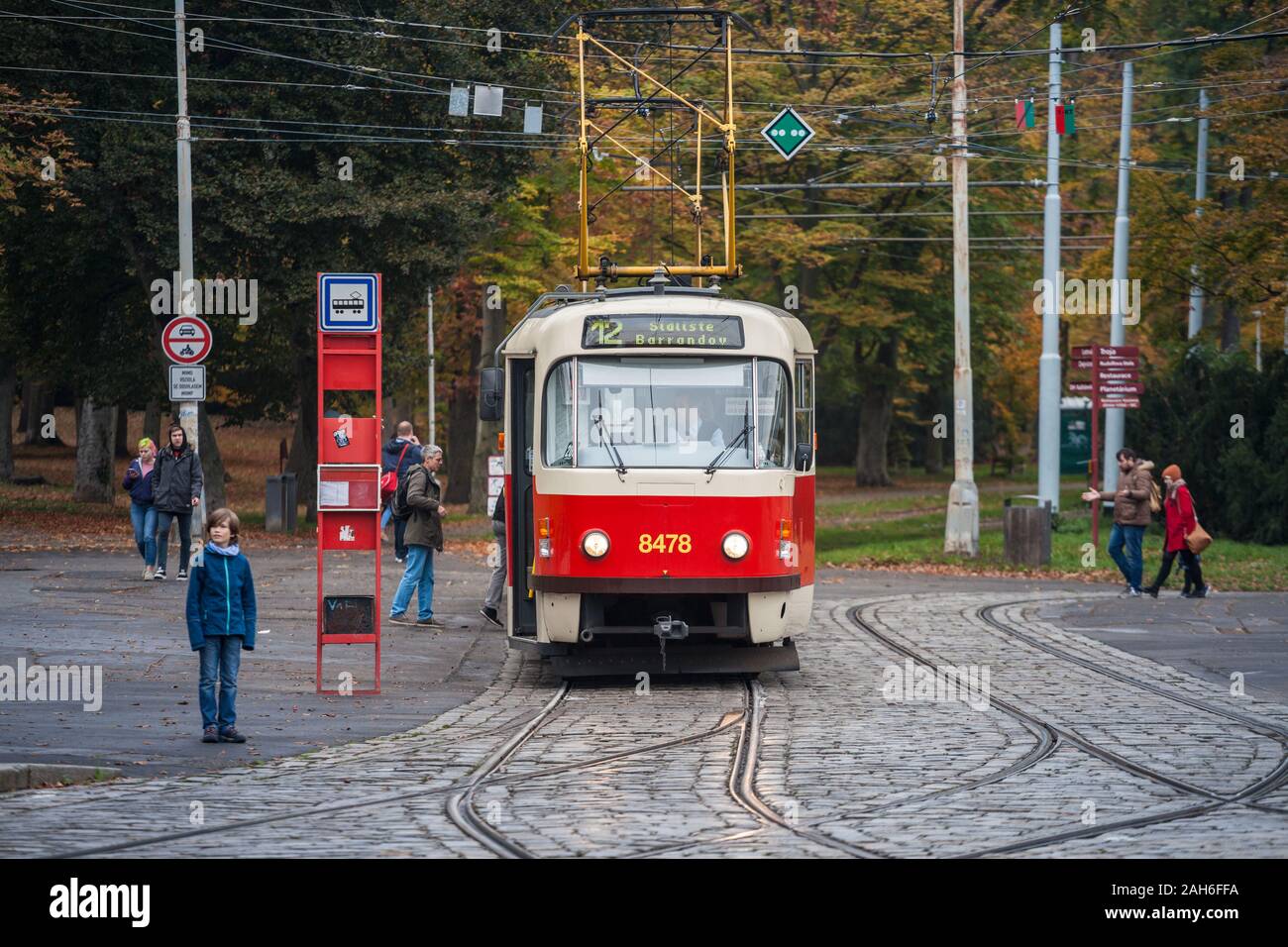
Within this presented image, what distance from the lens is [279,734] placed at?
12.9 metres

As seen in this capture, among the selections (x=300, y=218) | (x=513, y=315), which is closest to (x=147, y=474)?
(x=300, y=218)

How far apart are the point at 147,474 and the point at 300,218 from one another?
9498mm

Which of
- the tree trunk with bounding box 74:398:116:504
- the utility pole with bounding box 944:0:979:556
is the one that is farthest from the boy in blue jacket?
the tree trunk with bounding box 74:398:116:504

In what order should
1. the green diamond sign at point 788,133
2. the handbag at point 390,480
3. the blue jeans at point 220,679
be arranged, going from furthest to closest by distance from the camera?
the green diamond sign at point 788,133 → the handbag at point 390,480 → the blue jeans at point 220,679

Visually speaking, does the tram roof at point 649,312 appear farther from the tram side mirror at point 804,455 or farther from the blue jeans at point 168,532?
the blue jeans at point 168,532

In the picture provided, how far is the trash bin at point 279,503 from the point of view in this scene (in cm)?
3778

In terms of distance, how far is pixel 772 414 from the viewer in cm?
1591

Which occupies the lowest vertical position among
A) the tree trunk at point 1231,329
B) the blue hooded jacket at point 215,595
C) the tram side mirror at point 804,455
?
the blue hooded jacket at point 215,595

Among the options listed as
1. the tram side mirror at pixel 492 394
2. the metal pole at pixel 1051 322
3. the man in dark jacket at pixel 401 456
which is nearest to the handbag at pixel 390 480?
the man in dark jacket at pixel 401 456

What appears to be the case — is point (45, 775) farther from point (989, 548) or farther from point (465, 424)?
point (465, 424)

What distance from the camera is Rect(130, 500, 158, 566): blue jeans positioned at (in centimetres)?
2533

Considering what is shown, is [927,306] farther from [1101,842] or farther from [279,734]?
[1101,842]

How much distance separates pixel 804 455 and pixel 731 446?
0.85m

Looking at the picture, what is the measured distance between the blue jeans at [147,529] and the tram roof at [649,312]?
10.1 m
